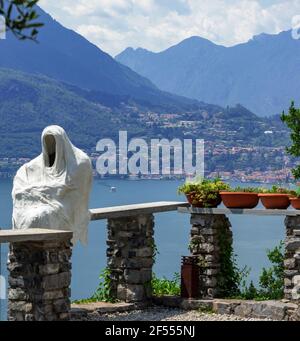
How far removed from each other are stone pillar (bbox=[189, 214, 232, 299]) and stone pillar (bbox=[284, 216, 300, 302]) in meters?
1.25

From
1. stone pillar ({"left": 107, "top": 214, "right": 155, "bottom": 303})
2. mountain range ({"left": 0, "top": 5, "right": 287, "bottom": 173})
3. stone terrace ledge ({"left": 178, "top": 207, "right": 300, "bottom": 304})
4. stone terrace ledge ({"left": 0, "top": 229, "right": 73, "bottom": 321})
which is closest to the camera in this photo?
stone terrace ledge ({"left": 0, "top": 229, "right": 73, "bottom": 321})

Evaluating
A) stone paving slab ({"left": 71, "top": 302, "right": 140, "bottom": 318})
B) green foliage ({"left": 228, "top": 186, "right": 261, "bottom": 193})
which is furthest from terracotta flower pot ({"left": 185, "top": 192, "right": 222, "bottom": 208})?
stone paving slab ({"left": 71, "top": 302, "right": 140, "bottom": 318})

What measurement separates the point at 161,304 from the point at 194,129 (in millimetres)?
150929

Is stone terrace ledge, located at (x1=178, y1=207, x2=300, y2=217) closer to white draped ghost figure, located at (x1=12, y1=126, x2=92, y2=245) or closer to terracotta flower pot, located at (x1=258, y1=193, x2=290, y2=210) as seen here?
terracotta flower pot, located at (x1=258, y1=193, x2=290, y2=210)

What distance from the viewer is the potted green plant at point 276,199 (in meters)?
13.5

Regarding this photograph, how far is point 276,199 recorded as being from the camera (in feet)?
44.4

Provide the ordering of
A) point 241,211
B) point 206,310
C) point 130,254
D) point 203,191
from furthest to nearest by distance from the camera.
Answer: point 203,191
point 241,211
point 130,254
point 206,310

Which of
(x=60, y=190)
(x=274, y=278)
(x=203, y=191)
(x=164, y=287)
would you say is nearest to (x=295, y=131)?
(x=203, y=191)

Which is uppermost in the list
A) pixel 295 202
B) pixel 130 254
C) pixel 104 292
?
pixel 295 202

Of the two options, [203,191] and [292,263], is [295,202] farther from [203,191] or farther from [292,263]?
[203,191]

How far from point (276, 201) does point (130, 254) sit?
7.58ft

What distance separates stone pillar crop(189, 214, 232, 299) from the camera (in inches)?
552

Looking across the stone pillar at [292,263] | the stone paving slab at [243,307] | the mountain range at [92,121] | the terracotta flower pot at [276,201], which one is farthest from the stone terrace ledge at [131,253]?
the mountain range at [92,121]

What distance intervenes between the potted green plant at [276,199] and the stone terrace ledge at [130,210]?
1331 mm
